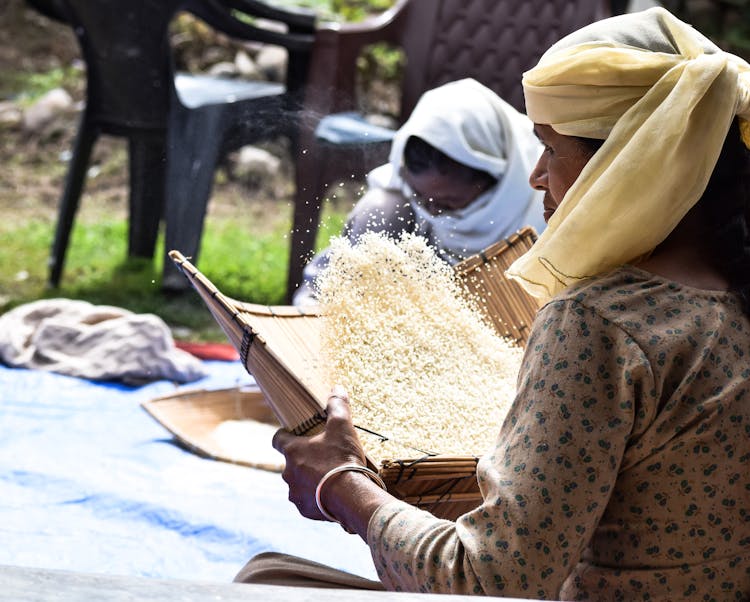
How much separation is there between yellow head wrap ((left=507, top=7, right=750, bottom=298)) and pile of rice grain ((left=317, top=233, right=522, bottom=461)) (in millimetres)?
497

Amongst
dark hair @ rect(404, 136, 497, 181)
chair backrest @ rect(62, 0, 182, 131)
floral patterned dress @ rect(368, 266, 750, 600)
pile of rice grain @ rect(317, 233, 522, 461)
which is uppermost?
floral patterned dress @ rect(368, 266, 750, 600)

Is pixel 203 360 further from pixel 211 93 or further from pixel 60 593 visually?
pixel 60 593

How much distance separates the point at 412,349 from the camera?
1941mm

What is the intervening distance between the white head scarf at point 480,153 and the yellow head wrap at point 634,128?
5.63ft

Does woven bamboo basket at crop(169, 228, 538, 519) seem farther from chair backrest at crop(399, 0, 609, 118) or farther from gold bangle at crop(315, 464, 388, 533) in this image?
chair backrest at crop(399, 0, 609, 118)

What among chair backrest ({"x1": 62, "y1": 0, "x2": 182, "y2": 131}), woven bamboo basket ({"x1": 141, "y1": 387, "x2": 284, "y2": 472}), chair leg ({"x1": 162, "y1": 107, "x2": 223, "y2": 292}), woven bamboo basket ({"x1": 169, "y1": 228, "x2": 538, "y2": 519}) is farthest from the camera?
chair backrest ({"x1": 62, "y1": 0, "x2": 182, "y2": 131})

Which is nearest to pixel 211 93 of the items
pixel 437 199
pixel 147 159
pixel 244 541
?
pixel 147 159

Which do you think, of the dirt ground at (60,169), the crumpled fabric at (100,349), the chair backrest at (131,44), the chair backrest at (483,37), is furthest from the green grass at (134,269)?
the chair backrest at (483,37)

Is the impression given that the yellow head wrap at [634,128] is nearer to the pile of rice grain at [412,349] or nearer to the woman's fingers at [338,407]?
the woman's fingers at [338,407]

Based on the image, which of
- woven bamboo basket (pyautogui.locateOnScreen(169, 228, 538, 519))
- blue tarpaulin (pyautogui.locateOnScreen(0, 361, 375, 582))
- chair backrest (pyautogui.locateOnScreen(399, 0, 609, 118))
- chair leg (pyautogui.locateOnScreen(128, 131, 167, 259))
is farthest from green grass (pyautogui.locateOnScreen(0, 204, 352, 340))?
woven bamboo basket (pyautogui.locateOnScreen(169, 228, 538, 519))

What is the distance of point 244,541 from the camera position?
2631mm

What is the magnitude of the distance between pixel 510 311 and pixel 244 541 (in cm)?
95

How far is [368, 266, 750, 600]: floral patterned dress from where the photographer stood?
1169 millimetres

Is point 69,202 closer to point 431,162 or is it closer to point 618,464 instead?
point 431,162
